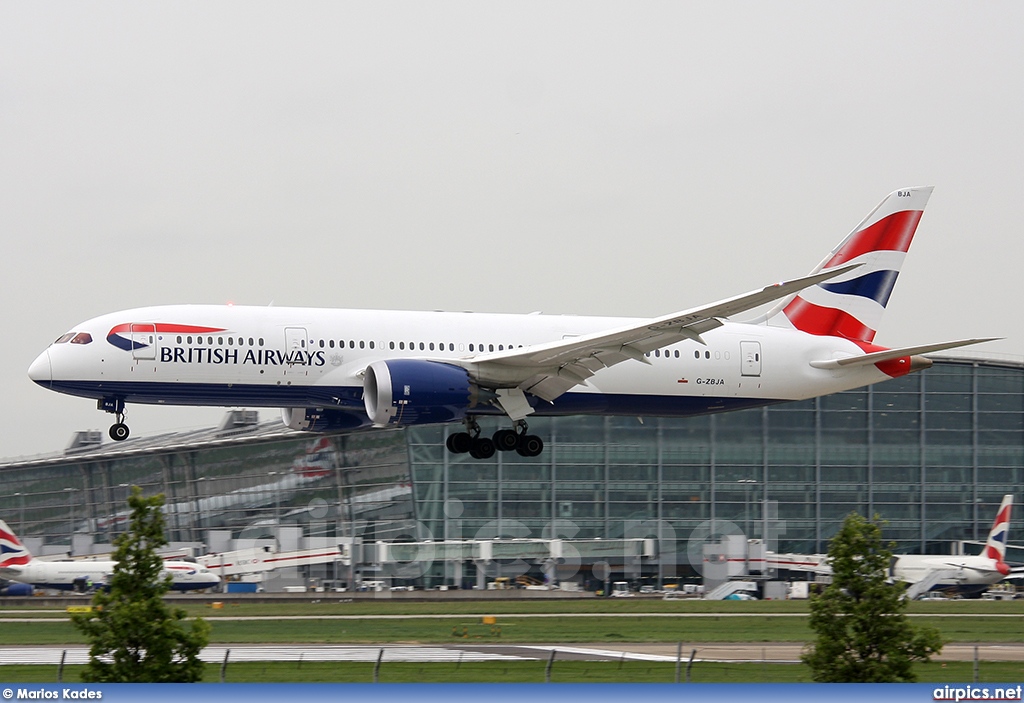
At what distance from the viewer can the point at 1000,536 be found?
68.8 m

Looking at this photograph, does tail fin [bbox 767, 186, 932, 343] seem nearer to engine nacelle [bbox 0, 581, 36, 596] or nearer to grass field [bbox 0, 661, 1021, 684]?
grass field [bbox 0, 661, 1021, 684]

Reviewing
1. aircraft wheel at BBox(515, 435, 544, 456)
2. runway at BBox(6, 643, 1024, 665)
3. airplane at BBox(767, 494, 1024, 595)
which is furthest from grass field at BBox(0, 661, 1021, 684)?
airplane at BBox(767, 494, 1024, 595)

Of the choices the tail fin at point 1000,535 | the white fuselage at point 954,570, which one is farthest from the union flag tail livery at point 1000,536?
the white fuselage at point 954,570

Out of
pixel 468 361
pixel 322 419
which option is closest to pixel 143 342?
pixel 322 419

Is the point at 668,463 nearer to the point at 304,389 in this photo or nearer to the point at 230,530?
the point at 230,530

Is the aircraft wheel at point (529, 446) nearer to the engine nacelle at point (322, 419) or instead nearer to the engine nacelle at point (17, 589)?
the engine nacelle at point (322, 419)

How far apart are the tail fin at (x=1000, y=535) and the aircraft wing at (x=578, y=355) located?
3792 cm

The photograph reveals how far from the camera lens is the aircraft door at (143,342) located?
35.4m

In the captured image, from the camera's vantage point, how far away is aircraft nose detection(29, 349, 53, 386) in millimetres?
35500

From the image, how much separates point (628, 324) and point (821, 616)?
1377cm

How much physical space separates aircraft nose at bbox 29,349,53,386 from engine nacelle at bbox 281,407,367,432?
7087 millimetres

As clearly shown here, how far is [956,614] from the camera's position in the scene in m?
51.5

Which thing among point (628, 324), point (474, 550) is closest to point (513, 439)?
point (628, 324)

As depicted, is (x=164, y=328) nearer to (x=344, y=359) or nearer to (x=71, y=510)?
(x=344, y=359)
